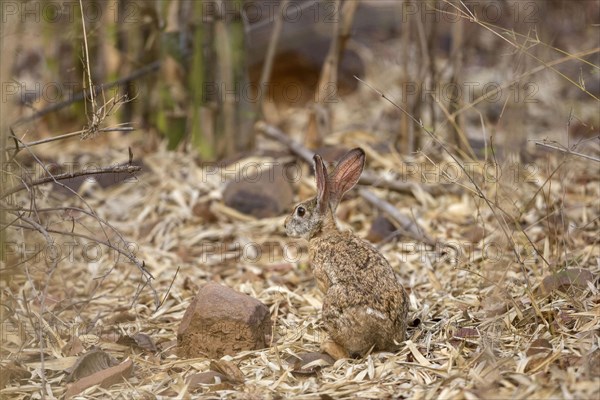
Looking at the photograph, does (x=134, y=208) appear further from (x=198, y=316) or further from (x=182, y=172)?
(x=198, y=316)

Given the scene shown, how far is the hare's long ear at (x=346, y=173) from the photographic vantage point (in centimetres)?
549

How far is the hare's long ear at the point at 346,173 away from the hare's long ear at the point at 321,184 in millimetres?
97

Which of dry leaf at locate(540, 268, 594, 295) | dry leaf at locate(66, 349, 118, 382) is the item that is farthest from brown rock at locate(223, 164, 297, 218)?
dry leaf at locate(540, 268, 594, 295)

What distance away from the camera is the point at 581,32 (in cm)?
1340

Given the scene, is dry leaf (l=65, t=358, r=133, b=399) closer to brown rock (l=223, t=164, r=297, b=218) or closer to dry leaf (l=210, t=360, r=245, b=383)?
dry leaf (l=210, t=360, r=245, b=383)

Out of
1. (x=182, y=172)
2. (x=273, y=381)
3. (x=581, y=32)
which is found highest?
(x=581, y=32)

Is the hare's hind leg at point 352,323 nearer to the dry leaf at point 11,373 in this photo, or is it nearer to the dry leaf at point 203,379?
the dry leaf at point 203,379

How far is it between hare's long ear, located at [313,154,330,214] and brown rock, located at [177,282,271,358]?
0.89 meters

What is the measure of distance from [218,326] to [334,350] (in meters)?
0.73

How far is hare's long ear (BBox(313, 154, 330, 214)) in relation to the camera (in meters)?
5.39

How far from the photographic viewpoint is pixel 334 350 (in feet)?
16.2

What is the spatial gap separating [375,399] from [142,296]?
245 cm

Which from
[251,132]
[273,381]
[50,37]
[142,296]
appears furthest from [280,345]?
[50,37]

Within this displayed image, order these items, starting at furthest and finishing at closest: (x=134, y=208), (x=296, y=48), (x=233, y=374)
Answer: (x=296, y=48) < (x=134, y=208) < (x=233, y=374)
